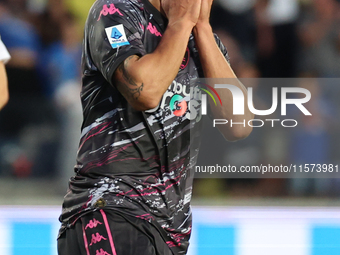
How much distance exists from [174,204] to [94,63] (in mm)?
492

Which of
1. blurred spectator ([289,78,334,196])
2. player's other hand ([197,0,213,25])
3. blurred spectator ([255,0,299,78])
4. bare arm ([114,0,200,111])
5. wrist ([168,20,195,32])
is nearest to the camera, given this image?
bare arm ([114,0,200,111])

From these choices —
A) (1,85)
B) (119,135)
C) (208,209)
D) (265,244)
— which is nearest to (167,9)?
(119,135)

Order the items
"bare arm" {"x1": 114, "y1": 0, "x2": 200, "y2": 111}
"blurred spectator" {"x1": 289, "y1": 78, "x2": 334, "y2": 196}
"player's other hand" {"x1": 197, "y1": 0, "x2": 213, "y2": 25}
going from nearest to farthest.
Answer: "bare arm" {"x1": 114, "y1": 0, "x2": 200, "y2": 111}
"player's other hand" {"x1": 197, "y1": 0, "x2": 213, "y2": 25}
"blurred spectator" {"x1": 289, "y1": 78, "x2": 334, "y2": 196}

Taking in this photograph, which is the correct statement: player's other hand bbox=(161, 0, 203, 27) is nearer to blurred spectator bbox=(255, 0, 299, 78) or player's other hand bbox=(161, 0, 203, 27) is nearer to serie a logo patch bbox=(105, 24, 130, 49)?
serie a logo patch bbox=(105, 24, 130, 49)

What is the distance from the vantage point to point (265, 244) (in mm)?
3662

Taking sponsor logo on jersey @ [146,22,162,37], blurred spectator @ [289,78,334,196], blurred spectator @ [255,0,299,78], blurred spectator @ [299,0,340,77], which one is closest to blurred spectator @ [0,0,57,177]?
blurred spectator @ [255,0,299,78]

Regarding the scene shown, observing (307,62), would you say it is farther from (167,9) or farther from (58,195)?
(167,9)

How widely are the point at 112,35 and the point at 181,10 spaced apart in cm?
26

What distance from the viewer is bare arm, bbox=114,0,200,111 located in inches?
50.1

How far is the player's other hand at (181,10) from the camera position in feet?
4.71

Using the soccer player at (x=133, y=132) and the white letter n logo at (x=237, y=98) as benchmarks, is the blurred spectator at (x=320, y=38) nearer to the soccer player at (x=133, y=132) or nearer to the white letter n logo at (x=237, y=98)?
the white letter n logo at (x=237, y=98)

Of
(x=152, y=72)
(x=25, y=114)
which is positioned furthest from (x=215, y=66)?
(x=25, y=114)

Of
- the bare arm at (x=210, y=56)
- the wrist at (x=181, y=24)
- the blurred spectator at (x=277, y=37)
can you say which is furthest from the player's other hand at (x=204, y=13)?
the blurred spectator at (x=277, y=37)

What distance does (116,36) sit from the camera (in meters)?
1.31
